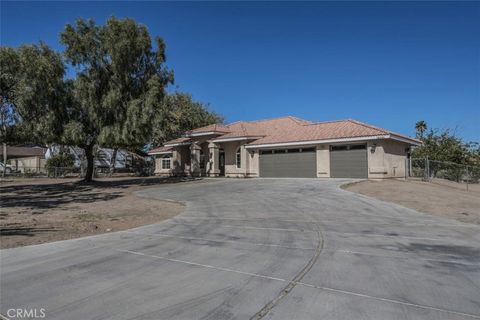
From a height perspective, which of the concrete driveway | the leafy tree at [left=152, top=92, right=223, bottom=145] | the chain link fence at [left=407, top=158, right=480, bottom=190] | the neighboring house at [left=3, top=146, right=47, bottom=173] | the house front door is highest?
the leafy tree at [left=152, top=92, right=223, bottom=145]

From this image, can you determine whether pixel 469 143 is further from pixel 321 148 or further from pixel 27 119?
pixel 27 119

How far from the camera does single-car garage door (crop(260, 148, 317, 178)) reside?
91.5 ft

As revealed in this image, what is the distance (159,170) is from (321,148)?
21.6 metres

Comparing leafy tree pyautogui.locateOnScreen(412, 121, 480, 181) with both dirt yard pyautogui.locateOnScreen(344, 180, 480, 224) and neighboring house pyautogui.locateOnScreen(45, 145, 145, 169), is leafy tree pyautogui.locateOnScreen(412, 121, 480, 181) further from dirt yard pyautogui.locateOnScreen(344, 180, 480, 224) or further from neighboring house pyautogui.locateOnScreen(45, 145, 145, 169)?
neighboring house pyautogui.locateOnScreen(45, 145, 145, 169)

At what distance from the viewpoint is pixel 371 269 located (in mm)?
5918

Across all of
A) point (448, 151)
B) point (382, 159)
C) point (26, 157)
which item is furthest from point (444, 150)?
point (26, 157)

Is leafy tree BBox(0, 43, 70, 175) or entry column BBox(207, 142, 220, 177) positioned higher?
leafy tree BBox(0, 43, 70, 175)

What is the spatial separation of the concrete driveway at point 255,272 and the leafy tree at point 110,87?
15.1m

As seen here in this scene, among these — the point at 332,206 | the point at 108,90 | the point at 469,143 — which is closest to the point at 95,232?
the point at 332,206

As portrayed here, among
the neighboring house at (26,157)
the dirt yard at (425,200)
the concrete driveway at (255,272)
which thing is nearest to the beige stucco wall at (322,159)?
the dirt yard at (425,200)

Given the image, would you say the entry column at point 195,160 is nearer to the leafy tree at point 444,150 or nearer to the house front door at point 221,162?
the house front door at point 221,162

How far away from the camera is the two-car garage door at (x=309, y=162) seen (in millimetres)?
25547

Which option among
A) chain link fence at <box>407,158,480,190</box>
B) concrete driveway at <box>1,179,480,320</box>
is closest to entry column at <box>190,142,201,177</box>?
chain link fence at <box>407,158,480,190</box>

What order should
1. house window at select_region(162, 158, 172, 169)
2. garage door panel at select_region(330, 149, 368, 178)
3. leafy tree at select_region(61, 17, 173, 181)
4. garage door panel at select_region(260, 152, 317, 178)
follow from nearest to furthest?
leafy tree at select_region(61, 17, 173, 181) → garage door panel at select_region(330, 149, 368, 178) → garage door panel at select_region(260, 152, 317, 178) → house window at select_region(162, 158, 172, 169)
